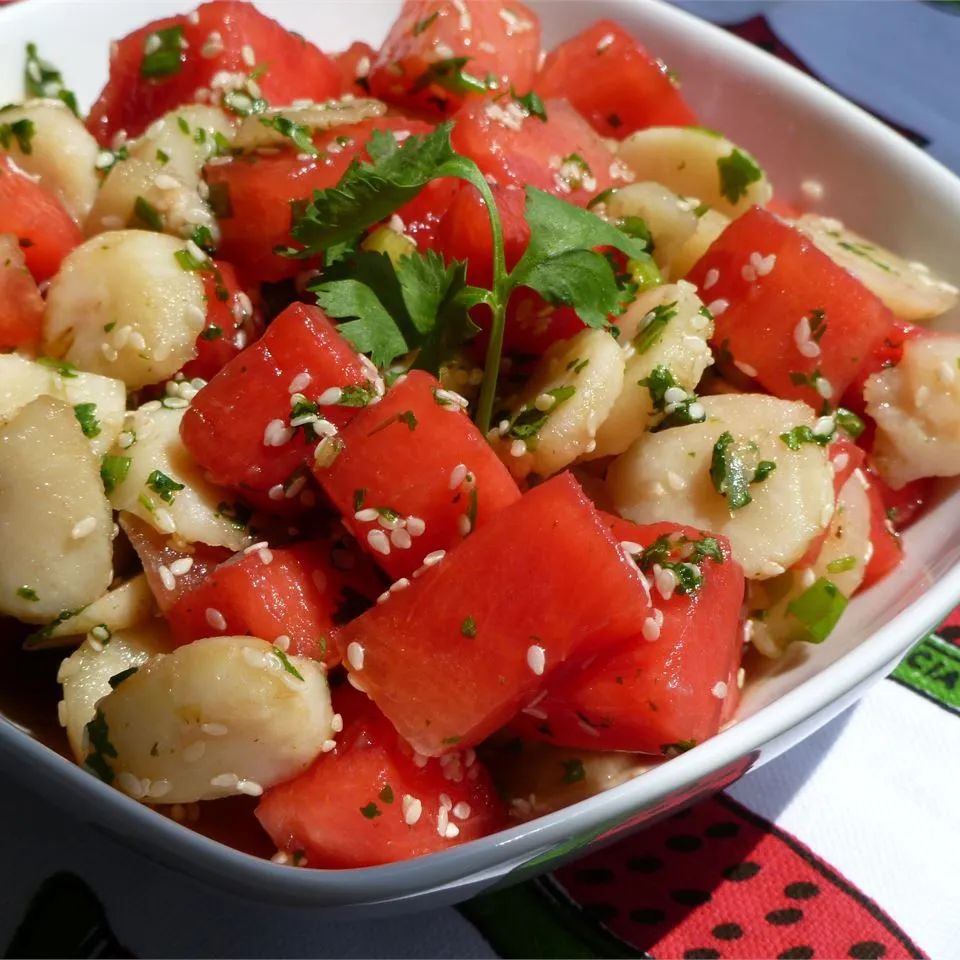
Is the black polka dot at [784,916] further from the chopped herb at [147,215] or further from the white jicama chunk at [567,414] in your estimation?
the chopped herb at [147,215]

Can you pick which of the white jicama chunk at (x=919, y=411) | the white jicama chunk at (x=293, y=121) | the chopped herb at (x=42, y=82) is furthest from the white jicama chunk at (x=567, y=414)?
the chopped herb at (x=42, y=82)

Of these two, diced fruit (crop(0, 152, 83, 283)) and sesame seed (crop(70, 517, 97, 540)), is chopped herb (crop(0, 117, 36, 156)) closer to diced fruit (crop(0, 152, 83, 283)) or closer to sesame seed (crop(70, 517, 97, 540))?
diced fruit (crop(0, 152, 83, 283))

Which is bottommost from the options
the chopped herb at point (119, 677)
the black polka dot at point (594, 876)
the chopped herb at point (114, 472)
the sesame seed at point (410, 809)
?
the black polka dot at point (594, 876)

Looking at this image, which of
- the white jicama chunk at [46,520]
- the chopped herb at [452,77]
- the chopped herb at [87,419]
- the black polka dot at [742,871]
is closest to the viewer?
the white jicama chunk at [46,520]

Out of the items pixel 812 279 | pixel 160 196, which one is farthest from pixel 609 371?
pixel 160 196

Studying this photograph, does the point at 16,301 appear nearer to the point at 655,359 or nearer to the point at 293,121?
the point at 293,121

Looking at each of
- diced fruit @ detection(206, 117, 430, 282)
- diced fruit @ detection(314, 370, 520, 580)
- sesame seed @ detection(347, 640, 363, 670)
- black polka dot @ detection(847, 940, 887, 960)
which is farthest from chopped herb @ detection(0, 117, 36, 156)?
black polka dot @ detection(847, 940, 887, 960)

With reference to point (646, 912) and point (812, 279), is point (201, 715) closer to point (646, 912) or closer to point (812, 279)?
point (646, 912)

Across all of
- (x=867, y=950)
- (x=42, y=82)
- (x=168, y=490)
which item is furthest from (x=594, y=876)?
(x=42, y=82)
